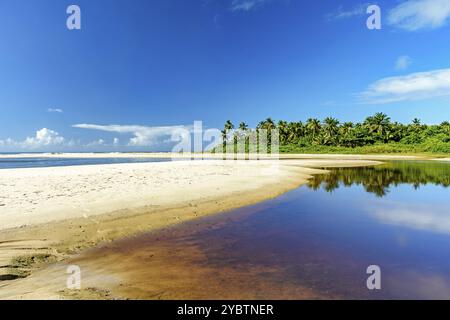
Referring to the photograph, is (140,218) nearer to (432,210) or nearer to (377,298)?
(377,298)

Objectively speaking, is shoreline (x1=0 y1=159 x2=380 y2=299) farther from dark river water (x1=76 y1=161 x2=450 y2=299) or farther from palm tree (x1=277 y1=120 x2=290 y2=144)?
palm tree (x1=277 y1=120 x2=290 y2=144)

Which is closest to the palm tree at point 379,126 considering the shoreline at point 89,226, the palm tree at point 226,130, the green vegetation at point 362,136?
the green vegetation at point 362,136

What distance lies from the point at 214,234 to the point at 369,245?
6.33 metres

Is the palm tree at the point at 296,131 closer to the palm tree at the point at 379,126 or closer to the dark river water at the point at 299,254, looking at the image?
the palm tree at the point at 379,126

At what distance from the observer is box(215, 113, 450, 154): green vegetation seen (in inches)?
3794

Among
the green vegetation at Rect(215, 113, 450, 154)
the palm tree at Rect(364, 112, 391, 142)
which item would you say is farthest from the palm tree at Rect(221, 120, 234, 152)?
the palm tree at Rect(364, 112, 391, 142)

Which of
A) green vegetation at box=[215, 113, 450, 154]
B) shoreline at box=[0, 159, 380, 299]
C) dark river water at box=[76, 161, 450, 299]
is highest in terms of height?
green vegetation at box=[215, 113, 450, 154]

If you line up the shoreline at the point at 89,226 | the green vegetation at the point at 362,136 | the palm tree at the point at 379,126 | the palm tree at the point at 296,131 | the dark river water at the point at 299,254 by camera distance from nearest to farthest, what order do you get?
the dark river water at the point at 299,254
the shoreline at the point at 89,226
the green vegetation at the point at 362,136
the palm tree at the point at 379,126
the palm tree at the point at 296,131

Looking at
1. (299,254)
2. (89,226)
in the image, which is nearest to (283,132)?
(89,226)

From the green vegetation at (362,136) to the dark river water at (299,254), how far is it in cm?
9214

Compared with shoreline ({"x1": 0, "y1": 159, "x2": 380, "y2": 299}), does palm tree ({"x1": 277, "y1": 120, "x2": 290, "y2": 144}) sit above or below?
above

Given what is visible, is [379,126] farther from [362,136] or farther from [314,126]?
[314,126]

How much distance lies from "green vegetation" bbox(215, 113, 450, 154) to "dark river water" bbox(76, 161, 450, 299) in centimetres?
9214

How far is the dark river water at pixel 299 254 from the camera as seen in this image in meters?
7.61
